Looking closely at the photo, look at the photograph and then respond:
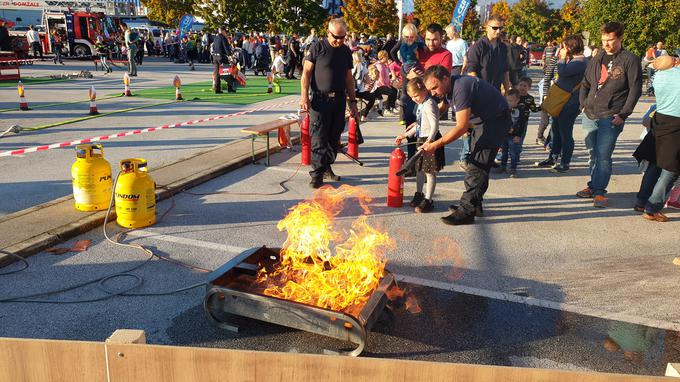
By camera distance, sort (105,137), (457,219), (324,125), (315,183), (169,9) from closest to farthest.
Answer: (457,219), (324,125), (315,183), (105,137), (169,9)

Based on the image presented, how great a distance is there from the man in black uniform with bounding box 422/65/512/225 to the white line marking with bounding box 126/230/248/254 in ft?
7.96

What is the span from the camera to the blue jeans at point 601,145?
264 inches

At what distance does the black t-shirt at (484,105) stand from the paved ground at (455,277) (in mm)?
1112

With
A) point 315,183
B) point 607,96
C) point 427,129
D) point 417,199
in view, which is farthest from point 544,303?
point 315,183

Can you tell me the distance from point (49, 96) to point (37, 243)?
13.6 meters

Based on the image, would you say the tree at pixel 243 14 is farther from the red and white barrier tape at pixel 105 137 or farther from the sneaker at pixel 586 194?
the sneaker at pixel 586 194

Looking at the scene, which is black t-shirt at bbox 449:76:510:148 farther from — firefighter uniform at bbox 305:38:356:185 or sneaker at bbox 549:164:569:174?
sneaker at bbox 549:164:569:174

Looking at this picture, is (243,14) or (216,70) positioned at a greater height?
(243,14)

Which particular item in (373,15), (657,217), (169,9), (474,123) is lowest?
(657,217)

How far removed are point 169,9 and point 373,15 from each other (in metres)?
23.1

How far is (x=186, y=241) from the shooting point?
18.0ft

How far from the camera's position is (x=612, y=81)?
6535mm

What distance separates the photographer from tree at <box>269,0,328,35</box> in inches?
1476

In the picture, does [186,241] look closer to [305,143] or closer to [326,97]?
[326,97]
